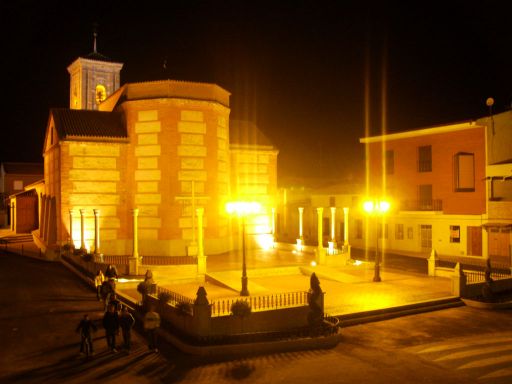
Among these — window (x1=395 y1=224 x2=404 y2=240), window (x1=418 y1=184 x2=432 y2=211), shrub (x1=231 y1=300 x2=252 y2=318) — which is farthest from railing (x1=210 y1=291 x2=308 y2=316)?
A: window (x1=395 y1=224 x2=404 y2=240)

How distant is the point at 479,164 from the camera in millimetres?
33000

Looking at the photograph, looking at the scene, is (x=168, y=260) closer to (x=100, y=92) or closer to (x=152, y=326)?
(x=152, y=326)

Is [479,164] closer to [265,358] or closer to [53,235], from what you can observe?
[265,358]

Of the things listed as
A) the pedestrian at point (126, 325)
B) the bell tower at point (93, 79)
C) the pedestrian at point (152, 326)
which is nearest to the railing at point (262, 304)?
the pedestrian at point (152, 326)

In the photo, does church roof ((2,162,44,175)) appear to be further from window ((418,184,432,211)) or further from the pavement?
window ((418,184,432,211))

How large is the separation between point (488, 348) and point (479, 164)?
72.7 ft

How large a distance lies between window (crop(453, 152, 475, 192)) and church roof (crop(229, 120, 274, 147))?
1447 cm

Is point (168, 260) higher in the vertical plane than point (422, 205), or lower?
lower

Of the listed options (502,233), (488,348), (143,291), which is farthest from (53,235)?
(502,233)

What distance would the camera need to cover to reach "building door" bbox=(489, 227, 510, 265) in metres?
30.8

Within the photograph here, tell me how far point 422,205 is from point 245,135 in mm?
15053

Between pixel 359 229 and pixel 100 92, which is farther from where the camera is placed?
pixel 100 92

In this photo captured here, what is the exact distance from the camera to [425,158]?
120 ft

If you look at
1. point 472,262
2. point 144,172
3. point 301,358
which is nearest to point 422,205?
point 472,262
